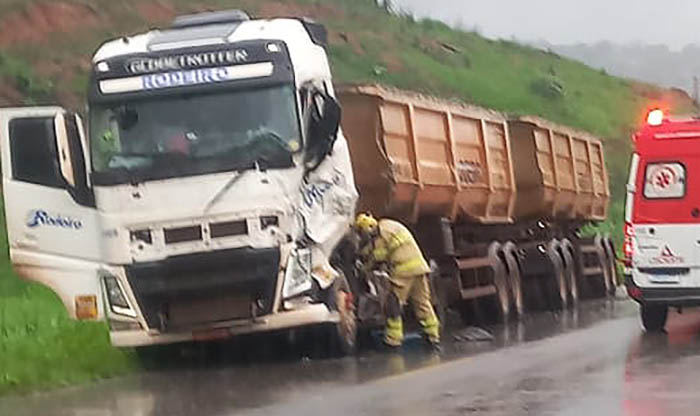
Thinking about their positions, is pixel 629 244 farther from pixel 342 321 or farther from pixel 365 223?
pixel 342 321

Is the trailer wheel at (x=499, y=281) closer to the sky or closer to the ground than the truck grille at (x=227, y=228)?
closer to the ground

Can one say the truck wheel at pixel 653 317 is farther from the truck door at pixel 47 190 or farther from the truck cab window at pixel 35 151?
the truck cab window at pixel 35 151

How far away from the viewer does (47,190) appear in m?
16.0

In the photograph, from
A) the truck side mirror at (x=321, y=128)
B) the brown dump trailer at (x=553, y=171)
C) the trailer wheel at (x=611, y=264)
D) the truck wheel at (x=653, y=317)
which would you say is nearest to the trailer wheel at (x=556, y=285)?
the brown dump trailer at (x=553, y=171)

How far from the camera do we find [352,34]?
53188mm

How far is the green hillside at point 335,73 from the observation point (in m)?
16.5

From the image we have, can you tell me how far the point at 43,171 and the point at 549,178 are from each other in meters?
10.7

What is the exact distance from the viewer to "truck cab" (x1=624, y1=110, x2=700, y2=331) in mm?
18219

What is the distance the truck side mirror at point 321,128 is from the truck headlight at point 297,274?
87cm

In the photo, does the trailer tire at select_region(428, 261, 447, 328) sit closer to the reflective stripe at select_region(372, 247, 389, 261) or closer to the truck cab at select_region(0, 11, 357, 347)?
the reflective stripe at select_region(372, 247, 389, 261)

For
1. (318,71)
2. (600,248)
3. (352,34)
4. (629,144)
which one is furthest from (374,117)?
(629,144)

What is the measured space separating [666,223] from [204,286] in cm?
562

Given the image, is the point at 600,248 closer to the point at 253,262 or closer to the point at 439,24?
the point at 253,262

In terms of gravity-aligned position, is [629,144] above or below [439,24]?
below
